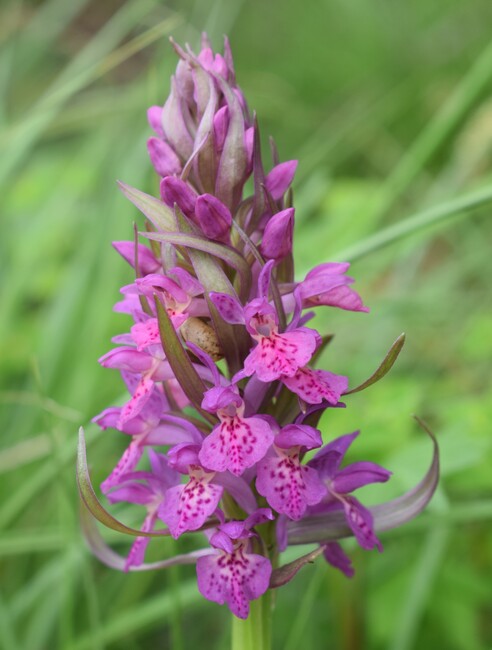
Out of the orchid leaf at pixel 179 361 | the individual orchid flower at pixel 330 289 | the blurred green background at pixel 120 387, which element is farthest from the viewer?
the blurred green background at pixel 120 387

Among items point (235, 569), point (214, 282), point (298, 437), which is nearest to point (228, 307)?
point (214, 282)

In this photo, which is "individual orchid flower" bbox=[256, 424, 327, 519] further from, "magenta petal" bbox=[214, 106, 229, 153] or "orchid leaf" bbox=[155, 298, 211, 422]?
"magenta petal" bbox=[214, 106, 229, 153]

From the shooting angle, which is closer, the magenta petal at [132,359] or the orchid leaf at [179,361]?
the orchid leaf at [179,361]

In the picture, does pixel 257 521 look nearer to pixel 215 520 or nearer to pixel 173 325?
pixel 215 520

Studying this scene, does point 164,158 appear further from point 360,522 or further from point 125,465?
point 360,522

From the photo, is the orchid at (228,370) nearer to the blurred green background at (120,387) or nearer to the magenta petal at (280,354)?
the magenta petal at (280,354)

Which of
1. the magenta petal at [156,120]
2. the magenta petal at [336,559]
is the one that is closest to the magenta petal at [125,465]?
the magenta petal at [336,559]
